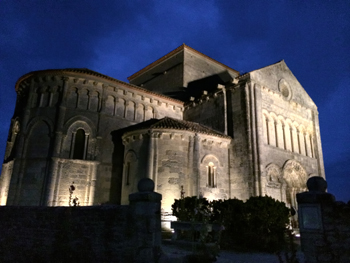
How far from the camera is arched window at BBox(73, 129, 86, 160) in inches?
721

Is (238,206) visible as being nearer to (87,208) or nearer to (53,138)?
(87,208)

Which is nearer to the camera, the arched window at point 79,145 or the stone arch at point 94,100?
the arched window at point 79,145

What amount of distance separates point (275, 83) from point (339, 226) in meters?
16.2

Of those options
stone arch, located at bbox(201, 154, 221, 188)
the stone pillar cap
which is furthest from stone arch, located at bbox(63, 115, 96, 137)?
the stone pillar cap

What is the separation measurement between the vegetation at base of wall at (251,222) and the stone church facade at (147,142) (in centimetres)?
507

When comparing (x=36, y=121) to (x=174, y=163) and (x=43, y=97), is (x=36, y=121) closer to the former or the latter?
(x=43, y=97)

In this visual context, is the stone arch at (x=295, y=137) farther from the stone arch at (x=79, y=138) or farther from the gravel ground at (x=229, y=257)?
the stone arch at (x=79, y=138)

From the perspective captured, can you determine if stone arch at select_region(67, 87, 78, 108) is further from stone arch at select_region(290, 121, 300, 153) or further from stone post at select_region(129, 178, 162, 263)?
stone arch at select_region(290, 121, 300, 153)

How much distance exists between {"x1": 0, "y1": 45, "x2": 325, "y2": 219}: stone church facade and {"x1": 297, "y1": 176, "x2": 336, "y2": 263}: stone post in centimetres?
934

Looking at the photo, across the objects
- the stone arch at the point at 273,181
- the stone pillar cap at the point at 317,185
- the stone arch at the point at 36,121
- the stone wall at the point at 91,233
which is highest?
the stone arch at the point at 36,121

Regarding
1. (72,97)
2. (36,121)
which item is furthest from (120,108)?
(36,121)

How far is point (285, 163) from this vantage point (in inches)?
758

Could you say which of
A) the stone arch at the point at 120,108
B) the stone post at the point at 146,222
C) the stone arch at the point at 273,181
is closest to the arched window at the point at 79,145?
the stone arch at the point at 120,108

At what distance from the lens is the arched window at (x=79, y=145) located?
60.1 feet
